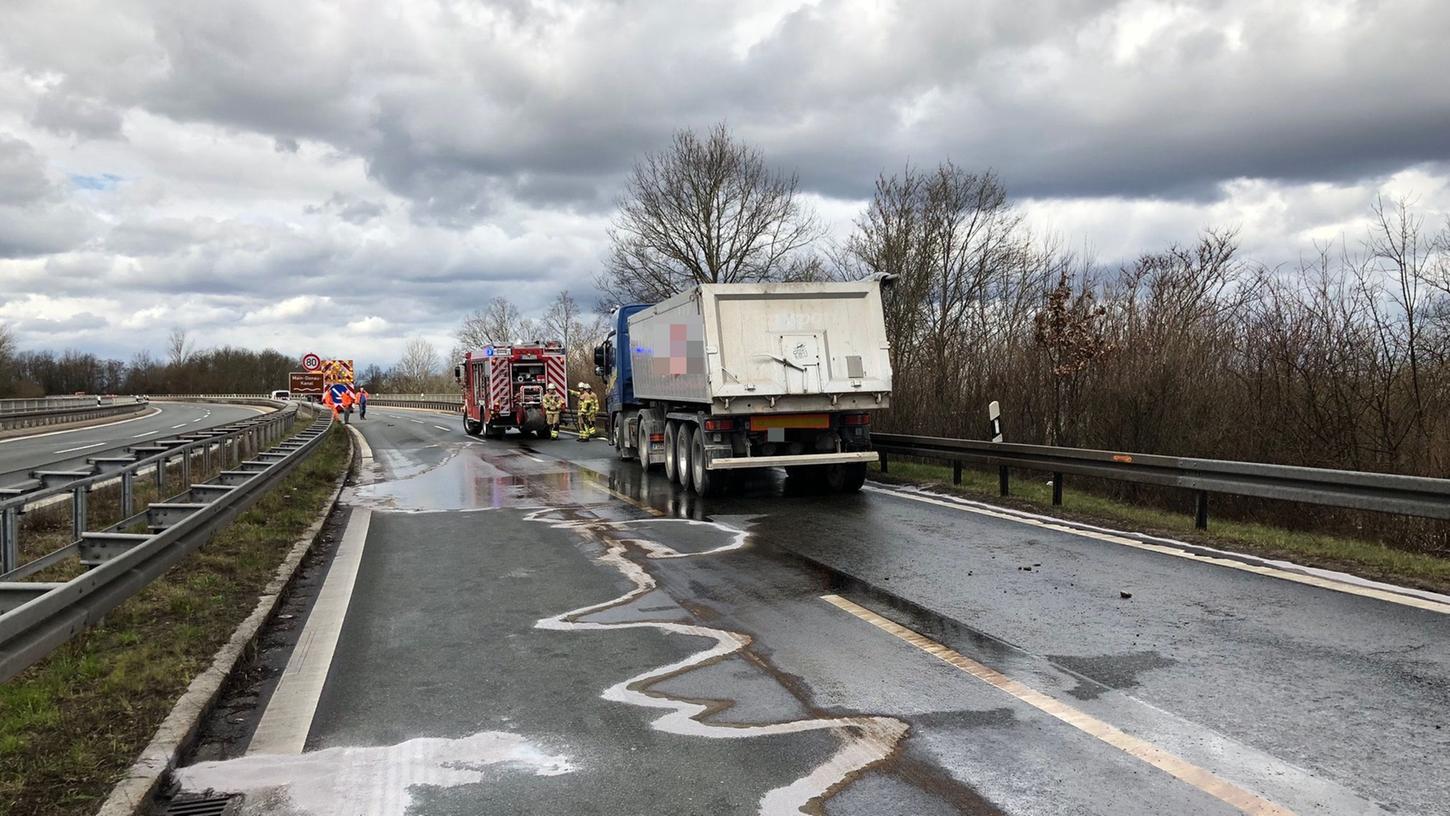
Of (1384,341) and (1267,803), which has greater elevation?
(1384,341)

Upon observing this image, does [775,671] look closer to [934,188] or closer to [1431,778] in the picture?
[1431,778]

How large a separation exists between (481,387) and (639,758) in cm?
3020

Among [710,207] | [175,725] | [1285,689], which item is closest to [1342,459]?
[1285,689]

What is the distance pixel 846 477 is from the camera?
544 inches

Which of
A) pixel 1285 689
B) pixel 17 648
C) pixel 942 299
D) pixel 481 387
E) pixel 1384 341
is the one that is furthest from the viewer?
pixel 481 387

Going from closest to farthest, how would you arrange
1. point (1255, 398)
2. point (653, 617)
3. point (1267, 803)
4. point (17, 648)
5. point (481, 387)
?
point (1267, 803) → point (17, 648) → point (653, 617) → point (1255, 398) → point (481, 387)

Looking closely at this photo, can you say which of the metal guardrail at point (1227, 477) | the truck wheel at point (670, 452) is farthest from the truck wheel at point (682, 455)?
the metal guardrail at point (1227, 477)

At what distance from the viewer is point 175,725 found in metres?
4.40

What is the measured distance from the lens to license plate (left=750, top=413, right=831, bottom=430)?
1316 cm

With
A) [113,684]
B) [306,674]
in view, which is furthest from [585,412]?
[113,684]

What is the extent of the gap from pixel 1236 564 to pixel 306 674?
6.72 meters

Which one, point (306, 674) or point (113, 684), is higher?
point (113, 684)

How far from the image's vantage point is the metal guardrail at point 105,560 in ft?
13.5

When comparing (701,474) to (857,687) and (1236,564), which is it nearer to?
(1236,564)
